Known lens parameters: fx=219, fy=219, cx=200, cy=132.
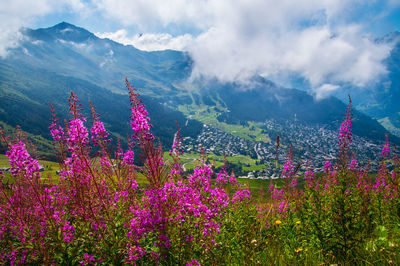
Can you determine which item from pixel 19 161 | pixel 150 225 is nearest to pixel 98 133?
pixel 19 161

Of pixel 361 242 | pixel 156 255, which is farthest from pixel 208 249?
pixel 361 242

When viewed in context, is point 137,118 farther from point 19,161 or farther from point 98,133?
point 19,161

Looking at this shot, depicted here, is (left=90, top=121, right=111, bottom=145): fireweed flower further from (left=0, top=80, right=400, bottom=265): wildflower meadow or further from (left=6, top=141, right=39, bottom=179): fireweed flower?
(left=6, top=141, right=39, bottom=179): fireweed flower

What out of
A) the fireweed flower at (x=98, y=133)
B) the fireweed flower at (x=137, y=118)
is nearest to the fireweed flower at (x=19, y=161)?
the fireweed flower at (x=98, y=133)

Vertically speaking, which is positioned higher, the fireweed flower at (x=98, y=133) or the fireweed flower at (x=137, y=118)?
the fireweed flower at (x=137, y=118)

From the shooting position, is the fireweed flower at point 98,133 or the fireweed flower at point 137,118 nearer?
the fireweed flower at point 137,118

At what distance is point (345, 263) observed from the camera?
168 inches

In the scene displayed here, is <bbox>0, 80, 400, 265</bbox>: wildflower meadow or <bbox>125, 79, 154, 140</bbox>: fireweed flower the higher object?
<bbox>125, 79, 154, 140</bbox>: fireweed flower

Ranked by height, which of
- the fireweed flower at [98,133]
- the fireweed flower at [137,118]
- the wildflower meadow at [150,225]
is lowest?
the wildflower meadow at [150,225]

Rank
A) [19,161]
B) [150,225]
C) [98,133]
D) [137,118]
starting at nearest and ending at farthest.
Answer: [150,225] → [137,118] → [19,161] → [98,133]

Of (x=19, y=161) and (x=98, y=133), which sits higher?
(x=98, y=133)

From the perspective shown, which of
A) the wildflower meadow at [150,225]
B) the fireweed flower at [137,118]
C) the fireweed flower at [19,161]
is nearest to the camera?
the wildflower meadow at [150,225]

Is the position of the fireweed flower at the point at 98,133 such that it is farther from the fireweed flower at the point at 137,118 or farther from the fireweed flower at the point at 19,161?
the fireweed flower at the point at 137,118

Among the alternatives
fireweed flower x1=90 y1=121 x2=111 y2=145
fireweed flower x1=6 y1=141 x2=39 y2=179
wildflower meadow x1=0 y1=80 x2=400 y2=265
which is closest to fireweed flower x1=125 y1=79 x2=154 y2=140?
wildflower meadow x1=0 y1=80 x2=400 y2=265
